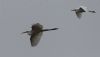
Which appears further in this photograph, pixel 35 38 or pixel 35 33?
pixel 35 33

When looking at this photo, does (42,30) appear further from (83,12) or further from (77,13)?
(77,13)

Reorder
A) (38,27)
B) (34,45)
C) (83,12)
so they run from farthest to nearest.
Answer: (83,12), (38,27), (34,45)

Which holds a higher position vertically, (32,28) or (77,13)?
(77,13)

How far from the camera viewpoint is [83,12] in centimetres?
885

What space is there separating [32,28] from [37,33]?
0.16 meters

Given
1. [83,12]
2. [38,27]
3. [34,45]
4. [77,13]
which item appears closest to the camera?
[34,45]

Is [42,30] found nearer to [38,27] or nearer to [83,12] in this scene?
[38,27]

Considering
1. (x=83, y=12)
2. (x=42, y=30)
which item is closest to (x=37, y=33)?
(x=42, y=30)

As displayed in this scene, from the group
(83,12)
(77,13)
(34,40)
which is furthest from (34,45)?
(77,13)

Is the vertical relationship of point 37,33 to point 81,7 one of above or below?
below

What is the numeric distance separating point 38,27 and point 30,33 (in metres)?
0.16

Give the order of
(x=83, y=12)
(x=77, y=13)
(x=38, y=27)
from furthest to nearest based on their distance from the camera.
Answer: (x=77, y=13), (x=83, y=12), (x=38, y=27)

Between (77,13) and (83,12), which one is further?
(77,13)

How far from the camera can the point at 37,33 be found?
6367 mm
